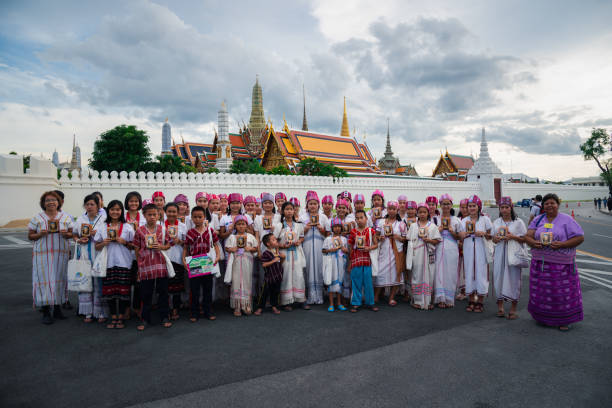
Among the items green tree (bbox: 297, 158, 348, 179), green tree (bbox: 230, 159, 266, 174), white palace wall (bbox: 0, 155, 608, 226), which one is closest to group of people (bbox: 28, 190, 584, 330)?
white palace wall (bbox: 0, 155, 608, 226)

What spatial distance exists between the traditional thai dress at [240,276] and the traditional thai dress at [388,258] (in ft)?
6.50

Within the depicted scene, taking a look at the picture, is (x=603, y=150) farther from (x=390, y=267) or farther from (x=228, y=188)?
(x=390, y=267)

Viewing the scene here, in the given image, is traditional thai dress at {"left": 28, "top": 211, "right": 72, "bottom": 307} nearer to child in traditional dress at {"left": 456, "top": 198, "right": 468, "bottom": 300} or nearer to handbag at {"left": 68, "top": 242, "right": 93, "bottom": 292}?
handbag at {"left": 68, "top": 242, "right": 93, "bottom": 292}

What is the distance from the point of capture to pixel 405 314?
4.86 m

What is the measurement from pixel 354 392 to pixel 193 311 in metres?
2.67

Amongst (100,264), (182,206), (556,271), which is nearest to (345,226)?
(182,206)

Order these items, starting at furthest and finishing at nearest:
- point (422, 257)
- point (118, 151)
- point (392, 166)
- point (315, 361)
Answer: point (392, 166)
point (118, 151)
point (422, 257)
point (315, 361)

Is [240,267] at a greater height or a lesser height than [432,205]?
lesser

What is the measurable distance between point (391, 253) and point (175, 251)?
10.5ft

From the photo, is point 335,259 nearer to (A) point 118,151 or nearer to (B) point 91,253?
(B) point 91,253

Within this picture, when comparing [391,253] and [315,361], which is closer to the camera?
[315,361]

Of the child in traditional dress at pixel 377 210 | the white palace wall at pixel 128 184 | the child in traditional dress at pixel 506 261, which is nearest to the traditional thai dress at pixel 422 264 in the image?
the child in traditional dress at pixel 377 210

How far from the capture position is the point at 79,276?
4504mm

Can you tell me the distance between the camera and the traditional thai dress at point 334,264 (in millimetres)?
5105
